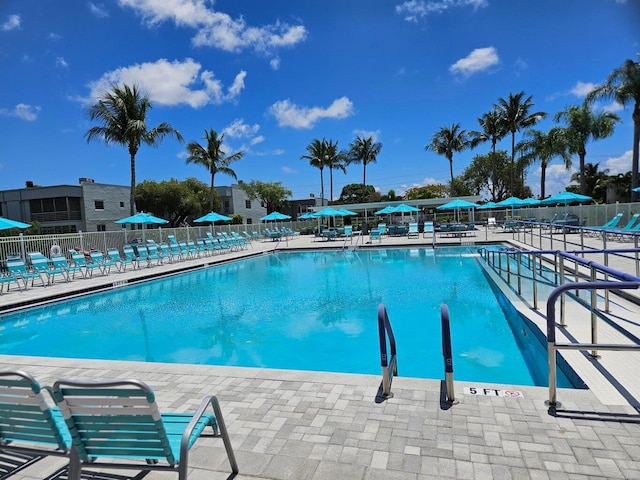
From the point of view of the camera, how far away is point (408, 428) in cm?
277

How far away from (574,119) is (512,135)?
7729 millimetres

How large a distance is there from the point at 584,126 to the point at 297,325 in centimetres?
3028

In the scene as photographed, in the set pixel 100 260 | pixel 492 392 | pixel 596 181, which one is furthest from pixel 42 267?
pixel 596 181

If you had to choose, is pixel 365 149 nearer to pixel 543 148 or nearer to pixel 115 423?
pixel 543 148

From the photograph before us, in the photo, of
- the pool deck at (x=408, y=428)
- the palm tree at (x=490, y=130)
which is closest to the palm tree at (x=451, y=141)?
the palm tree at (x=490, y=130)

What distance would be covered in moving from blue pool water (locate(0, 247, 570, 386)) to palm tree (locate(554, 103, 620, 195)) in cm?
2269

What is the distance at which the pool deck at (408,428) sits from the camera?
2.32 m

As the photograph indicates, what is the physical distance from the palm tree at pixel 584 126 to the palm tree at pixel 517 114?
21.2 ft

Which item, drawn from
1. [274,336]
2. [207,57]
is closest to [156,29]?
[207,57]

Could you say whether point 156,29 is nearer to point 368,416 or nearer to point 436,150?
point 368,416

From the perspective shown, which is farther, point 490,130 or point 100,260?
point 490,130

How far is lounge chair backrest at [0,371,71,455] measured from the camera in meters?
1.86

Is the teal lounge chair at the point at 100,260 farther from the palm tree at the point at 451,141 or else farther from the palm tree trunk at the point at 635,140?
the palm tree at the point at 451,141

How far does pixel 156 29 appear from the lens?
1338cm
